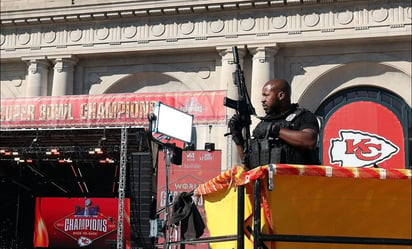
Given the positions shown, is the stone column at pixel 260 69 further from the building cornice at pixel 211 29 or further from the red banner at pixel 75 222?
the red banner at pixel 75 222

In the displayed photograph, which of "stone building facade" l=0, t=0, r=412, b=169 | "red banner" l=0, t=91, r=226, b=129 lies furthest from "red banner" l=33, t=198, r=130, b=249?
"red banner" l=0, t=91, r=226, b=129

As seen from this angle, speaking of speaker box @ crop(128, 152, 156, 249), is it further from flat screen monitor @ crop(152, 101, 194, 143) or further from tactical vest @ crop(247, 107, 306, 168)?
tactical vest @ crop(247, 107, 306, 168)

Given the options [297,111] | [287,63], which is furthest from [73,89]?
[297,111]

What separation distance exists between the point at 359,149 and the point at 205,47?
6425 millimetres

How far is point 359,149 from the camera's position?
22.7m

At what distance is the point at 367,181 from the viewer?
3564 millimetres

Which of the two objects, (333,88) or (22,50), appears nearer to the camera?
(333,88)

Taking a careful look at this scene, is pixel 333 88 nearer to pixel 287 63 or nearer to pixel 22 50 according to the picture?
pixel 287 63

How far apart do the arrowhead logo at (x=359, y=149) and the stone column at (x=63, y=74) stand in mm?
9899

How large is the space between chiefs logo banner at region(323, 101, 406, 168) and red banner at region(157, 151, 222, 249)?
160 inches

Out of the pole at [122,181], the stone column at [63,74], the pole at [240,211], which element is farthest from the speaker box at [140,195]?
the pole at [240,211]

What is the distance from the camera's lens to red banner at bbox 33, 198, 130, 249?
84.3 feet

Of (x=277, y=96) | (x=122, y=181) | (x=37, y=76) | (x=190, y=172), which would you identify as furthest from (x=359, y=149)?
(x=277, y=96)

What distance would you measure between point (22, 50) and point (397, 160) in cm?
1435
